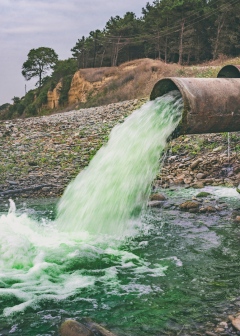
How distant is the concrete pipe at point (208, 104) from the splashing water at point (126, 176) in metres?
0.55

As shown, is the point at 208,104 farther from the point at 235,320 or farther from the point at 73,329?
the point at 73,329

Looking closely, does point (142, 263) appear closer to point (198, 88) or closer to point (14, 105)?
point (198, 88)

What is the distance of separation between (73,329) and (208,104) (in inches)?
150

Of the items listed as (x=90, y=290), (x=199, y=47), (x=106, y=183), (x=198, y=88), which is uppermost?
(x=199, y=47)

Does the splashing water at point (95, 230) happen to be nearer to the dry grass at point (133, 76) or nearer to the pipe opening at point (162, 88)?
the pipe opening at point (162, 88)

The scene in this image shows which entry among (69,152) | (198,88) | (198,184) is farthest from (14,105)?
(198,88)

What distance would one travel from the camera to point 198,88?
244 inches

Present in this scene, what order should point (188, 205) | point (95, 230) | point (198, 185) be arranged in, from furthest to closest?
point (198, 185) < point (188, 205) < point (95, 230)

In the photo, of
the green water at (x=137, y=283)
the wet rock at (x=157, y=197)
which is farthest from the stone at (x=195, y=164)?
the green water at (x=137, y=283)

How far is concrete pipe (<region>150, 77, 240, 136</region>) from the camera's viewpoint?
6.07 m

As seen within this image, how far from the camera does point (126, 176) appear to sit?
23.3 ft

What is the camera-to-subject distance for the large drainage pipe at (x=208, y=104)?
607 cm

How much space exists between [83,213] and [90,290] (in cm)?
261

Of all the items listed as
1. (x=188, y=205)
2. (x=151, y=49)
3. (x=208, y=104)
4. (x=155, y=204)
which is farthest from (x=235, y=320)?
(x=151, y=49)
